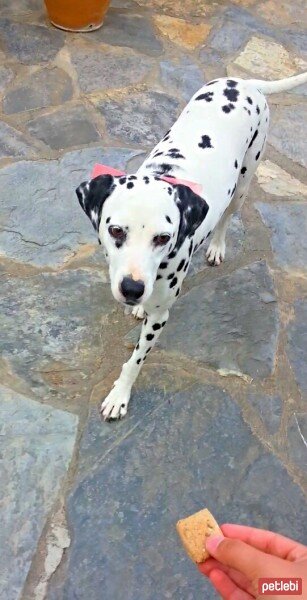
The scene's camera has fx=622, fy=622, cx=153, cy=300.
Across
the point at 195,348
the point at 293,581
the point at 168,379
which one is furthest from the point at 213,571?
the point at 195,348

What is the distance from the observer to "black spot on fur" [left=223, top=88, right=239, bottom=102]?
2.89 meters

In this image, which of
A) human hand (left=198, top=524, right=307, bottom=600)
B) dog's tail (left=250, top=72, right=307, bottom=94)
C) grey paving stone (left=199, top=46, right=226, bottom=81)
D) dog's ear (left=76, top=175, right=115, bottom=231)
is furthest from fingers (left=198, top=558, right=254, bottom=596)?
grey paving stone (left=199, top=46, right=226, bottom=81)

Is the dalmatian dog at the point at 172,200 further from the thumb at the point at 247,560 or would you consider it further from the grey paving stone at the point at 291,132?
the grey paving stone at the point at 291,132

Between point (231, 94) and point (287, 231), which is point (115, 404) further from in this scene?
point (287, 231)

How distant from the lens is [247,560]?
1560 mm

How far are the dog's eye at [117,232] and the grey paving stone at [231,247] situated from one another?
4.53ft

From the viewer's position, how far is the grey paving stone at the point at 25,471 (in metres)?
2.37

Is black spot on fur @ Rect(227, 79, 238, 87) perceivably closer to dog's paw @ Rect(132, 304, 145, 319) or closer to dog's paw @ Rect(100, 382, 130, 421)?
dog's paw @ Rect(132, 304, 145, 319)

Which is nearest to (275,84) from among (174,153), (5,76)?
(174,153)

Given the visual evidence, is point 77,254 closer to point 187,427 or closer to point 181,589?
point 187,427

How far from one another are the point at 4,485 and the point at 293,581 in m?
1.42

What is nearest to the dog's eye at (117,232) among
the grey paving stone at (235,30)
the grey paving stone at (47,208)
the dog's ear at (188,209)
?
the dog's ear at (188,209)

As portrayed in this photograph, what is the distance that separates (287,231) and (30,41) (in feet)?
8.41

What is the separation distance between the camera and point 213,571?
73.3 inches
